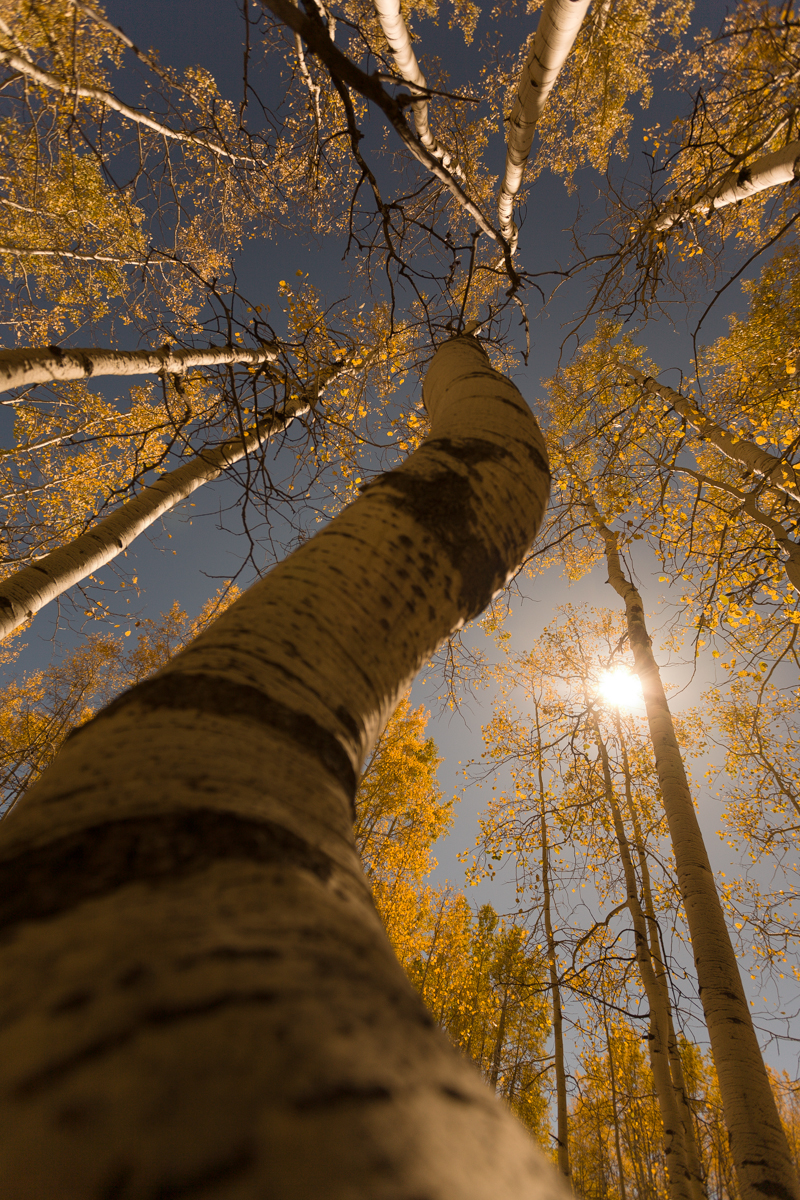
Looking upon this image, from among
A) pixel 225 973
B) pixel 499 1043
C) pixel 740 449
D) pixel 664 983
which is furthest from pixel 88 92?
pixel 499 1043

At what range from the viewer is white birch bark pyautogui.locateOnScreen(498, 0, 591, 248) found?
2.75m

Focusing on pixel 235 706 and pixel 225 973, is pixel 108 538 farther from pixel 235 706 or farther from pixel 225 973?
pixel 225 973

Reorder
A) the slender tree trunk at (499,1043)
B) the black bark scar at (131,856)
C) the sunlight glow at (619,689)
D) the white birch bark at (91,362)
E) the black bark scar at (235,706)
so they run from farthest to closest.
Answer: the slender tree trunk at (499,1043) → the sunlight glow at (619,689) → the white birch bark at (91,362) → the black bark scar at (235,706) → the black bark scar at (131,856)

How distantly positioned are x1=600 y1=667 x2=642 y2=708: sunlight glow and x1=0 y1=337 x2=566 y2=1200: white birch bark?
255 inches

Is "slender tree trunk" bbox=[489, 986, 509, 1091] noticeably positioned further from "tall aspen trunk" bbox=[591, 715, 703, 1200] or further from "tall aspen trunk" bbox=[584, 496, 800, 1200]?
"tall aspen trunk" bbox=[584, 496, 800, 1200]

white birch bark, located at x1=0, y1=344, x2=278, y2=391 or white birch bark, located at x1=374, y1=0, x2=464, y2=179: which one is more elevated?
white birch bark, located at x1=374, y1=0, x2=464, y2=179

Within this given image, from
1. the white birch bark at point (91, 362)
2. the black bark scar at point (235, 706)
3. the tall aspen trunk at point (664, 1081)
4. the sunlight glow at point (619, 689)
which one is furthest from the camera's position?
the sunlight glow at point (619, 689)

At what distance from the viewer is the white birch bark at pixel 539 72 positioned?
2.75 meters

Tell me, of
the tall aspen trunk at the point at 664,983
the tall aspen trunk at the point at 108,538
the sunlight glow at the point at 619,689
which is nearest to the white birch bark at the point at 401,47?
the tall aspen trunk at the point at 108,538

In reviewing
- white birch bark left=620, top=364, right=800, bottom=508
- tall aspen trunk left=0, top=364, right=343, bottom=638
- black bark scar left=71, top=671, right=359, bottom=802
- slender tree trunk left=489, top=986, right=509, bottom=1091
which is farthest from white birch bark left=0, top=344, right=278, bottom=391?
slender tree trunk left=489, top=986, right=509, bottom=1091

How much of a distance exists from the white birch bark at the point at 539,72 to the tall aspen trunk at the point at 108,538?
7.47 ft

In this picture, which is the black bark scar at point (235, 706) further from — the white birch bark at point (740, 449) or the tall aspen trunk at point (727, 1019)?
the white birch bark at point (740, 449)

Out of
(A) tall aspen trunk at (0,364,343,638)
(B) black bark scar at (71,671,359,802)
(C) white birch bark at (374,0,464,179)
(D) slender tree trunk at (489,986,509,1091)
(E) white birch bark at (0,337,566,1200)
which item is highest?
(C) white birch bark at (374,0,464,179)

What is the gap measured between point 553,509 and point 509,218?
2.97 meters
